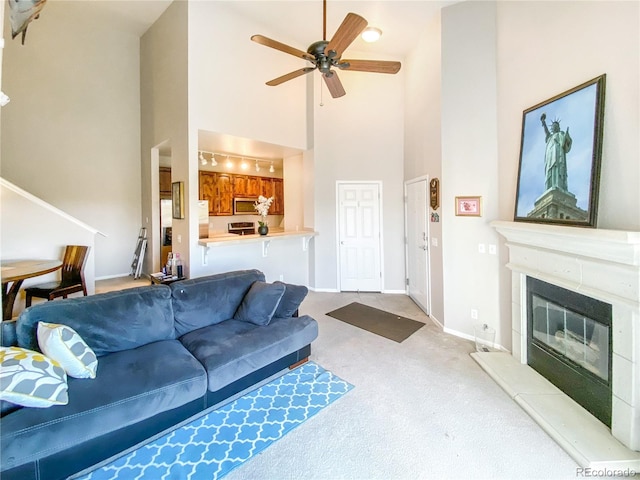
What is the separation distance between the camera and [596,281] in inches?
81.7

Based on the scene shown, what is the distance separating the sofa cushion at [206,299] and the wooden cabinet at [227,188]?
4519 millimetres

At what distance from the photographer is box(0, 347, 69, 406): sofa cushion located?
1.57 metres

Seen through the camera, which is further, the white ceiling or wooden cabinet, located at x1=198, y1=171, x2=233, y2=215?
wooden cabinet, located at x1=198, y1=171, x2=233, y2=215

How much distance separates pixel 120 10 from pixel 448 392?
23.5 ft

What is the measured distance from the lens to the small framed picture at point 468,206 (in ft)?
11.1

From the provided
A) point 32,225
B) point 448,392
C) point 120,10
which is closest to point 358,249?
point 448,392

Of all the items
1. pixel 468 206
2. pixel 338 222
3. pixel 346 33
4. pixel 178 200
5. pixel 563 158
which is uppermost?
pixel 346 33

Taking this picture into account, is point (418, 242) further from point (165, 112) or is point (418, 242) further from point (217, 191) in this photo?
point (217, 191)

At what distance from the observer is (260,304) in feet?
9.43

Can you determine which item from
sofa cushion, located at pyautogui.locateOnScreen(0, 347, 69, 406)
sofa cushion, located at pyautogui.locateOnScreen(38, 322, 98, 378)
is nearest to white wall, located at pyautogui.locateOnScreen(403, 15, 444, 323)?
sofa cushion, located at pyautogui.locateOnScreen(38, 322, 98, 378)

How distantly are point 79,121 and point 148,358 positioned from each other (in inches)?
223

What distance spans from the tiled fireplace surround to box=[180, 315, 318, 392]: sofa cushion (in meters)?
2.22

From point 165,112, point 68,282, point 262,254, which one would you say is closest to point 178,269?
point 262,254

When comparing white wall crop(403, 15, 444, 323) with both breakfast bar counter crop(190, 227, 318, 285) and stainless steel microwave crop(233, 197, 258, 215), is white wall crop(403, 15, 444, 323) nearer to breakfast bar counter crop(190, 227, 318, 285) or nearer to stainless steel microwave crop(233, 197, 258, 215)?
breakfast bar counter crop(190, 227, 318, 285)
